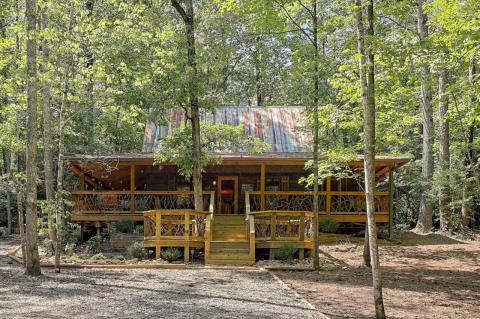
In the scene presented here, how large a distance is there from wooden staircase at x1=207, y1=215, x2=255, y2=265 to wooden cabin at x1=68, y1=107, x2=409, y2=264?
28mm

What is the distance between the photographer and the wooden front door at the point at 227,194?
1973 centimetres

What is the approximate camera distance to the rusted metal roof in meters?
20.9

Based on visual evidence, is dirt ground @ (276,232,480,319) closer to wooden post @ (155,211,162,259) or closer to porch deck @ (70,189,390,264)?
porch deck @ (70,189,390,264)

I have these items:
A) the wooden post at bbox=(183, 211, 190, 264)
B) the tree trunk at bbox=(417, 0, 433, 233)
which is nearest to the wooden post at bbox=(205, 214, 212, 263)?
the wooden post at bbox=(183, 211, 190, 264)

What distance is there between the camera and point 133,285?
943 cm

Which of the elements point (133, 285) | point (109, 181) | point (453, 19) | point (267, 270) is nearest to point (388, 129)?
point (453, 19)

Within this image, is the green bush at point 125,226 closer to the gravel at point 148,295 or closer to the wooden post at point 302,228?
the gravel at point 148,295

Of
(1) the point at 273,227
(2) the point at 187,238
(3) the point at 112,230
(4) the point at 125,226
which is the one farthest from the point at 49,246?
(1) the point at 273,227

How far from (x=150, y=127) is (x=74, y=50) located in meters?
11.4

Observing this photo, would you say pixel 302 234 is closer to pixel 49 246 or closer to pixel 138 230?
pixel 138 230

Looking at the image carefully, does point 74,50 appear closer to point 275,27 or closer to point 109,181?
point 275,27

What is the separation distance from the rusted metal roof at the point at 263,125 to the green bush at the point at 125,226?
4916 millimetres

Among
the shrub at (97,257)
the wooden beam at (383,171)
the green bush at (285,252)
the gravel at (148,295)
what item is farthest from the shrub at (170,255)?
the wooden beam at (383,171)

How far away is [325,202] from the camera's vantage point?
17.8m
